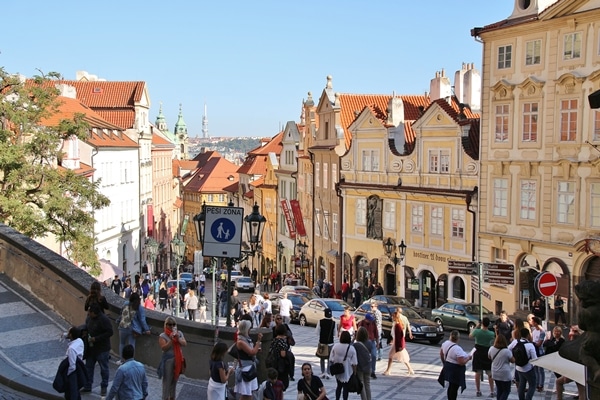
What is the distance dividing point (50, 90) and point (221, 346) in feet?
75.0

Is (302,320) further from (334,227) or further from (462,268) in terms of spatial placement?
(334,227)

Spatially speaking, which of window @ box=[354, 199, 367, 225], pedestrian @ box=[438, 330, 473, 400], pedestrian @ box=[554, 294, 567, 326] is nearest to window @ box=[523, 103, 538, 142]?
pedestrian @ box=[554, 294, 567, 326]

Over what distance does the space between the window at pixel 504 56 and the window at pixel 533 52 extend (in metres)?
1.09

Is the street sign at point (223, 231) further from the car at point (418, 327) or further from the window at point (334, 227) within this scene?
the window at point (334, 227)

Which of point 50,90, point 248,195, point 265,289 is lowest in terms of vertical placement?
point 265,289

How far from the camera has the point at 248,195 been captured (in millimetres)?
83750

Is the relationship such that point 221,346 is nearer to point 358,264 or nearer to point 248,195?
point 358,264

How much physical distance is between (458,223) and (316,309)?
11.3 metres

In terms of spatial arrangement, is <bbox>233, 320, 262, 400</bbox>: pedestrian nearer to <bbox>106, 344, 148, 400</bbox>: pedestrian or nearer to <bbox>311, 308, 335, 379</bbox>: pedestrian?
<bbox>106, 344, 148, 400</bbox>: pedestrian

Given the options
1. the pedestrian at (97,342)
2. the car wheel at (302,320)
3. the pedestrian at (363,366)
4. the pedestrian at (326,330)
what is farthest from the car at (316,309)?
the pedestrian at (97,342)

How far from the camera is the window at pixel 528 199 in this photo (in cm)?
3544

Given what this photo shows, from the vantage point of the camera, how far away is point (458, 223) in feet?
133

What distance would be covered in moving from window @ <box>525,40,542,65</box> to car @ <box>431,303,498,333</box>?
9.73 metres

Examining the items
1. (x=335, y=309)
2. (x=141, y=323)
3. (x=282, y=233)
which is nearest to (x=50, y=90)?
(x=335, y=309)
